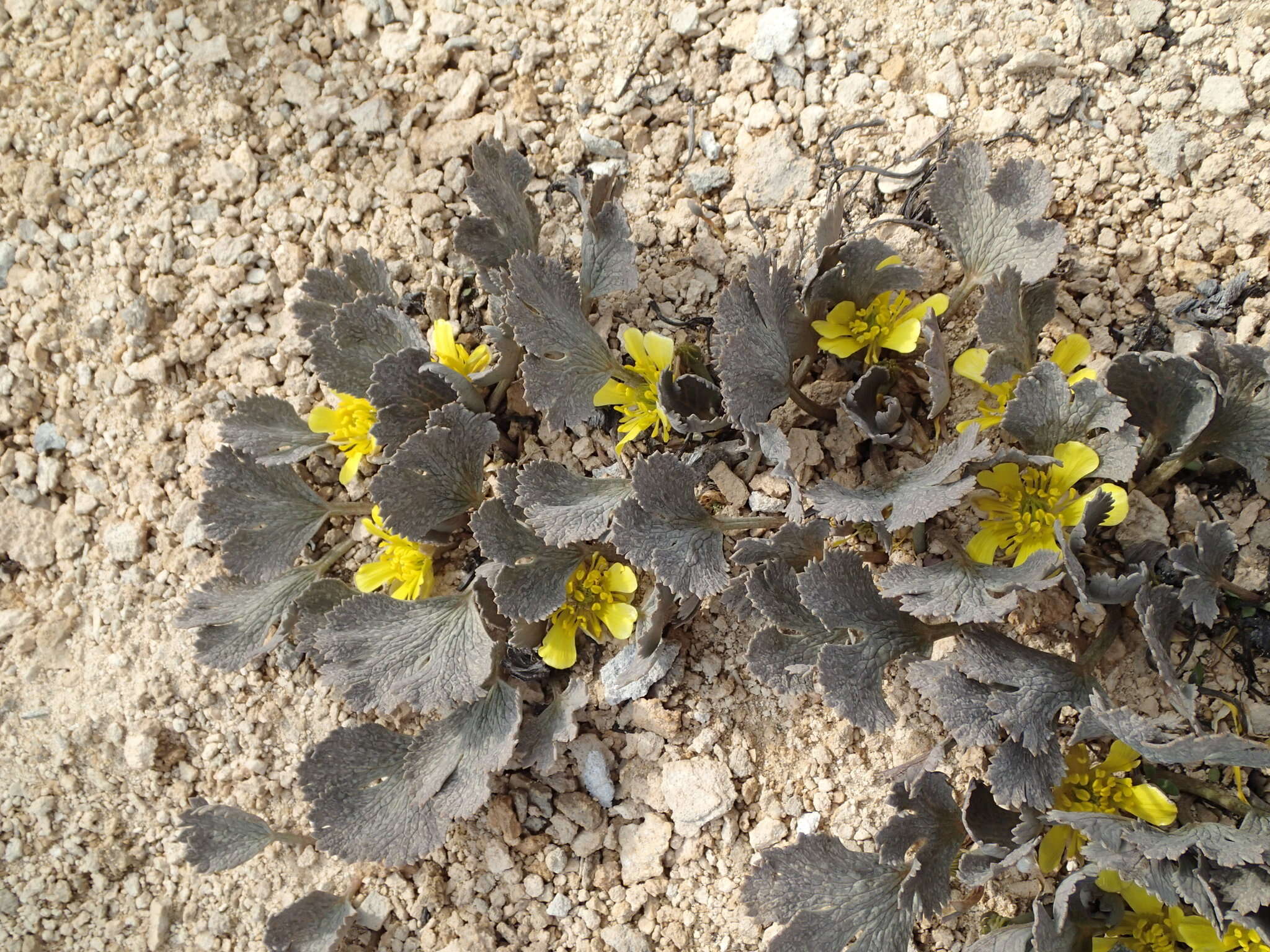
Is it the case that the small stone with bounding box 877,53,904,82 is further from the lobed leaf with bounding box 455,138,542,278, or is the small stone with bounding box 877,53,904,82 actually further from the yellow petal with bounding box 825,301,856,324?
the lobed leaf with bounding box 455,138,542,278

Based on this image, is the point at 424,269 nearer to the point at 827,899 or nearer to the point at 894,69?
the point at 894,69

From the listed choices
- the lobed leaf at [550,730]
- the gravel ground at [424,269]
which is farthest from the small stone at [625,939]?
the lobed leaf at [550,730]

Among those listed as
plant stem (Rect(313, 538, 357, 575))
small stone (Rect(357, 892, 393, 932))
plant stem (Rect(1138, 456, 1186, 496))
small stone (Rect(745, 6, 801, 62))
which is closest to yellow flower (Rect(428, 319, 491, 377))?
plant stem (Rect(313, 538, 357, 575))

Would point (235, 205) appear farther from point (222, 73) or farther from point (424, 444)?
point (424, 444)

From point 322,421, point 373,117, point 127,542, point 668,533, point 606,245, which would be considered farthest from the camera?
point 373,117

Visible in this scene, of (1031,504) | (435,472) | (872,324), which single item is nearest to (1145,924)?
(1031,504)

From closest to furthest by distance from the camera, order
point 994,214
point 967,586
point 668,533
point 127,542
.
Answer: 1. point 967,586
2. point 668,533
3. point 994,214
4. point 127,542
